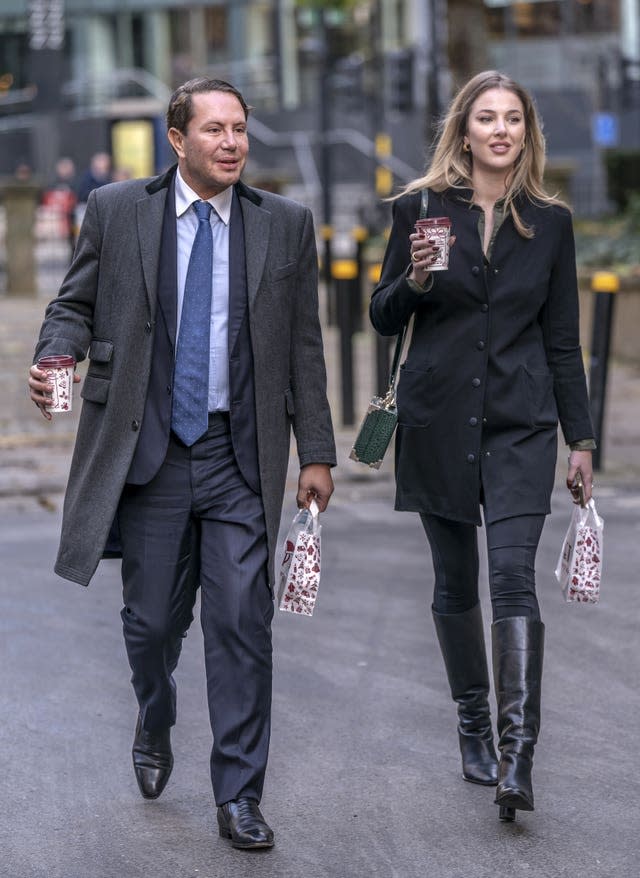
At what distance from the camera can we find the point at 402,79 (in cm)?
2411

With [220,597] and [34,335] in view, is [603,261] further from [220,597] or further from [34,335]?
[220,597]

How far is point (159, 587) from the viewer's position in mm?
4480

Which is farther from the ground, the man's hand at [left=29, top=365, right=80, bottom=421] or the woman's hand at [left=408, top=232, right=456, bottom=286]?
the woman's hand at [left=408, top=232, right=456, bottom=286]

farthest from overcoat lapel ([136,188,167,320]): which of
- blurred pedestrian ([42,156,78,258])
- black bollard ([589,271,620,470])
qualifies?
blurred pedestrian ([42,156,78,258])

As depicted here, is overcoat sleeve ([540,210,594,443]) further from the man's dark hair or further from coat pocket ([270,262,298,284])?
the man's dark hair

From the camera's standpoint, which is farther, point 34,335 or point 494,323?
point 34,335

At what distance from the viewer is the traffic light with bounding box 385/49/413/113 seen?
24000 mm

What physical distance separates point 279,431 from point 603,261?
12910 mm

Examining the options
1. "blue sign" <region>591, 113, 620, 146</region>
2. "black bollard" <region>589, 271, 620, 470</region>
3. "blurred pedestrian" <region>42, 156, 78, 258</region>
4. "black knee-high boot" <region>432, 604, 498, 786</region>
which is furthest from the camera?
"blue sign" <region>591, 113, 620, 146</region>

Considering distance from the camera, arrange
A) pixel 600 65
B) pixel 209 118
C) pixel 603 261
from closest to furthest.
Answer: pixel 209 118 → pixel 603 261 → pixel 600 65

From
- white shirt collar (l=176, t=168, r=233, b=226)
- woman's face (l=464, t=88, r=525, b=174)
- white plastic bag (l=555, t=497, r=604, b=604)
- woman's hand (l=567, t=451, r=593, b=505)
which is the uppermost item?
woman's face (l=464, t=88, r=525, b=174)

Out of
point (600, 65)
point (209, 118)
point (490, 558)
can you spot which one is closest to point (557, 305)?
point (490, 558)

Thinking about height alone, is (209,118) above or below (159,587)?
above

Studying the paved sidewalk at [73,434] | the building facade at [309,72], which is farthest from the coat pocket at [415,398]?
the building facade at [309,72]
